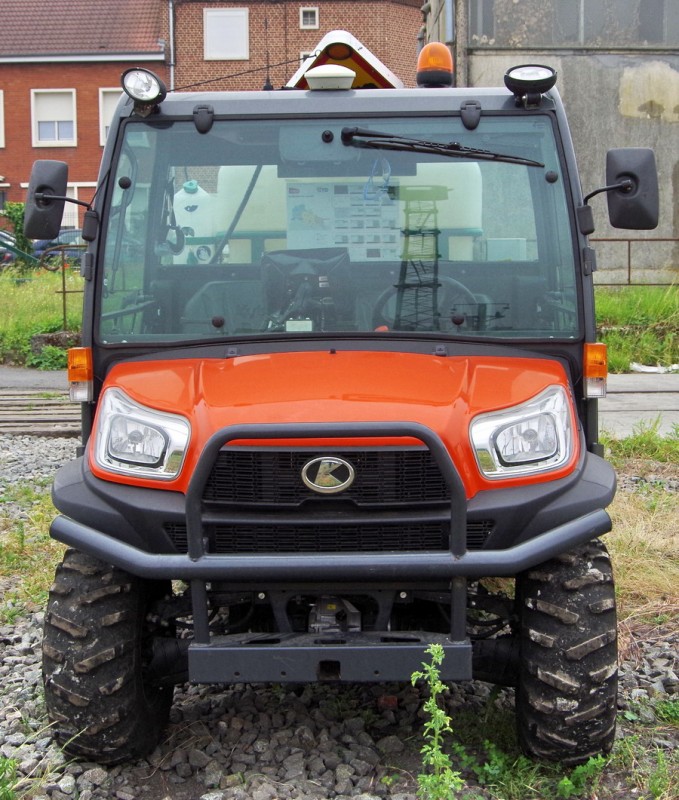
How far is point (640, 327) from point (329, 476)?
1218 centimetres

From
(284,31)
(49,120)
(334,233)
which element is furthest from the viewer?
(49,120)

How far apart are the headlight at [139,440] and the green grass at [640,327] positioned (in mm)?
10974

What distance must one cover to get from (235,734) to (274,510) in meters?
1.00

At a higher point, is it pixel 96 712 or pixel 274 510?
pixel 274 510

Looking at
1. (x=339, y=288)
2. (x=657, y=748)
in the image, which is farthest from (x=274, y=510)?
(x=657, y=748)

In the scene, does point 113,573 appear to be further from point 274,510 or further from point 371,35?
point 371,35

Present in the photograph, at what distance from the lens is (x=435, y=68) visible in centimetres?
500

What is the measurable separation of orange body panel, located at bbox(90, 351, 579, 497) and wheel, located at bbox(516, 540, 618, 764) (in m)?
0.34

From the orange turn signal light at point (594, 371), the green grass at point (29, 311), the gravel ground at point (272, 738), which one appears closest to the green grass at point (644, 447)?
the gravel ground at point (272, 738)

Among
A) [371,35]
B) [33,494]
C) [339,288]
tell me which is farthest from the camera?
[371,35]

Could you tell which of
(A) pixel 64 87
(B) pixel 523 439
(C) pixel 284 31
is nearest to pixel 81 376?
(B) pixel 523 439

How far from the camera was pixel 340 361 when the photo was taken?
147 inches

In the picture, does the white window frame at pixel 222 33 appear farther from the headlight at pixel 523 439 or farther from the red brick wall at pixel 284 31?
the headlight at pixel 523 439

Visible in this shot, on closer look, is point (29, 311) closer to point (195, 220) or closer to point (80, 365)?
point (195, 220)
